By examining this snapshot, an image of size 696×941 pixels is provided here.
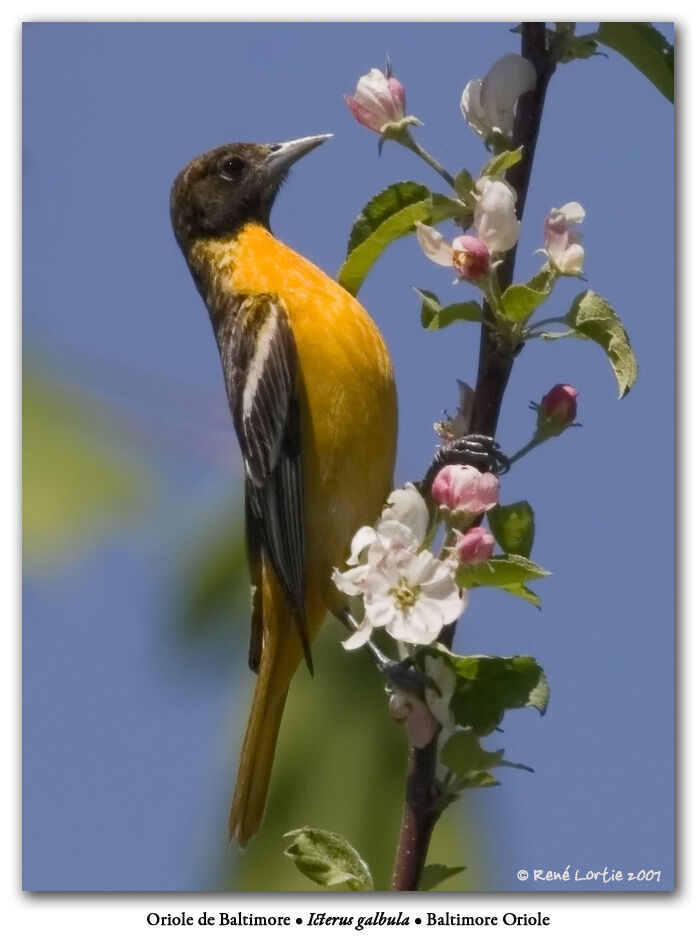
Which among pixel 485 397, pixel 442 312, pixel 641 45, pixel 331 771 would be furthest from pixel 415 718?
pixel 641 45

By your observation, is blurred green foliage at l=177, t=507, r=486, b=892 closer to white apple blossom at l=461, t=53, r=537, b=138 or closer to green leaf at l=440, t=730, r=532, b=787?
green leaf at l=440, t=730, r=532, b=787

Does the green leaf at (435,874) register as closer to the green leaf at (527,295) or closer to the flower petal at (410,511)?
the flower petal at (410,511)

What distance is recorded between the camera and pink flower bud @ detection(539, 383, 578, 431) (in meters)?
1.74

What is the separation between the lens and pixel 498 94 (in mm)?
1761

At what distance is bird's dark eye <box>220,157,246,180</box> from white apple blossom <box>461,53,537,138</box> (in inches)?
49.4

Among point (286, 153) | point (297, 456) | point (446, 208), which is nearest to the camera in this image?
point (446, 208)

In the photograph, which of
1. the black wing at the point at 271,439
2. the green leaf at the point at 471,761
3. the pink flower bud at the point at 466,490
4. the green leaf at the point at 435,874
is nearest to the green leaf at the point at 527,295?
the pink flower bud at the point at 466,490

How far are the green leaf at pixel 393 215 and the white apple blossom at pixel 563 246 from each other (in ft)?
0.53

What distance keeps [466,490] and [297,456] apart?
91 centimetres

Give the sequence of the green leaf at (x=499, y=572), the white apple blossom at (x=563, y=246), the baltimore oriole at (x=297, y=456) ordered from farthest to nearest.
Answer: the baltimore oriole at (x=297, y=456) < the white apple blossom at (x=563, y=246) < the green leaf at (x=499, y=572)

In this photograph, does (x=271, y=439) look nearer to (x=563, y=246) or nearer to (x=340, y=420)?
(x=340, y=420)

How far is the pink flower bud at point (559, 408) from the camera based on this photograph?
1.74 meters

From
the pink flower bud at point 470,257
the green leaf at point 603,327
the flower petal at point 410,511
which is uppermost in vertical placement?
the pink flower bud at point 470,257

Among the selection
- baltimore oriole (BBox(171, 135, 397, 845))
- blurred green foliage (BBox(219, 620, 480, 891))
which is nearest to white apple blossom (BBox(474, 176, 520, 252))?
baltimore oriole (BBox(171, 135, 397, 845))
